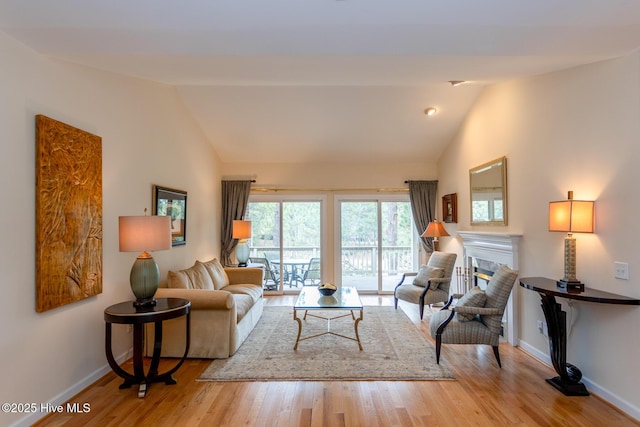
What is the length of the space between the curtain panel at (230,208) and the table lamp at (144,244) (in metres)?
3.32

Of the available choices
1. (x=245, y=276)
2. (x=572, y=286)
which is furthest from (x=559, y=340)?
(x=245, y=276)

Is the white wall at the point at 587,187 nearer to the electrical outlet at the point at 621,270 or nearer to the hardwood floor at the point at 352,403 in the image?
the electrical outlet at the point at 621,270

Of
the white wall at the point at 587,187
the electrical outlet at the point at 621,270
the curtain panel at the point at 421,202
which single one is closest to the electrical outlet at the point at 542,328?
the white wall at the point at 587,187

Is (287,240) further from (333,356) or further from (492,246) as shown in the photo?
(492,246)

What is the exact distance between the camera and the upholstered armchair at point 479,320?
124 inches

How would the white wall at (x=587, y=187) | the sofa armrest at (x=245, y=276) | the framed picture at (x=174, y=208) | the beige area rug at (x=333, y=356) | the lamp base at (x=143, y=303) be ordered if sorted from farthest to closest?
the sofa armrest at (x=245, y=276) < the framed picture at (x=174, y=208) < the beige area rug at (x=333, y=356) < the lamp base at (x=143, y=303) < the white wall at (x=587, y=187)

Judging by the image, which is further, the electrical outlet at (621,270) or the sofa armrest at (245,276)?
the sofa armrest at (245,276)

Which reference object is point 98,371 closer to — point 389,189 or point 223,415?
point 223,415

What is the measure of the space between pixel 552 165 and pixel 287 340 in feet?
11.0

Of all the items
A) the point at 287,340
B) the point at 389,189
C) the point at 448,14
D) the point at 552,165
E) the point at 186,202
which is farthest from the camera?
the point at 389,189

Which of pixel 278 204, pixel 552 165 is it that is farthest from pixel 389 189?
pixel 552 165

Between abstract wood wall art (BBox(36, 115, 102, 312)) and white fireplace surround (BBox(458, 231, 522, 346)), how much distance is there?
4.19 metres

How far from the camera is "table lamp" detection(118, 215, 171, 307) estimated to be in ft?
→ 9.09

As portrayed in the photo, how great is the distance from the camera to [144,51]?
2.39m
